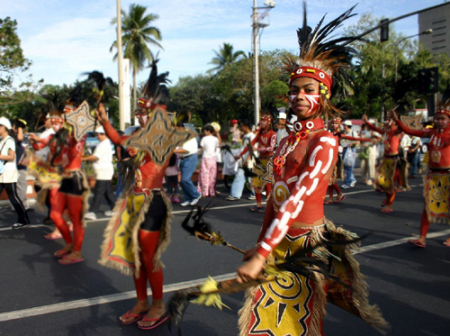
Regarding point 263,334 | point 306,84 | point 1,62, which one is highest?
point 1,62

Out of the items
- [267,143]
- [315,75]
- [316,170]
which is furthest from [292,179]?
[267,143]

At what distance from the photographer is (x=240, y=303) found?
412 cm

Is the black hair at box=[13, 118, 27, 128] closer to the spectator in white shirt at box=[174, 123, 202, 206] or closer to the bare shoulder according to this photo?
the spectator in white shirt at box=[174, 123, 202, 206]

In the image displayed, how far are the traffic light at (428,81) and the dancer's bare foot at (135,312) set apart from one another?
11.6 metres

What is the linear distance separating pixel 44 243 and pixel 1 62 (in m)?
4.23

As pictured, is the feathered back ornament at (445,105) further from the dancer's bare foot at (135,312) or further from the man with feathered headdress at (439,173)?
the dancer's bare foot at (135,312)

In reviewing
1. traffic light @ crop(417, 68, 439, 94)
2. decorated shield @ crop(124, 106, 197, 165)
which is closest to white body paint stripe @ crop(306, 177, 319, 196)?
decorated shield @ crop(124, 106, 197, 165)

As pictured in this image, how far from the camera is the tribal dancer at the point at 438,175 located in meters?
5.70

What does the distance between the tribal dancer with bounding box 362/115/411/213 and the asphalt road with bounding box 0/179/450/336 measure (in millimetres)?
951

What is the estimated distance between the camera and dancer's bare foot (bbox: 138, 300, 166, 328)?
357 cm

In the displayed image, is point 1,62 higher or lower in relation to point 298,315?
higher

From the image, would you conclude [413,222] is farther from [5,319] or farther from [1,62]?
[1,62]

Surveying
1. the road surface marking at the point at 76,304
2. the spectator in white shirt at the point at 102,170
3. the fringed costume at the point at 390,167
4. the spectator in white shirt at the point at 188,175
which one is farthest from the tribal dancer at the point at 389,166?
the spectator in white shirt at the point at 102,170

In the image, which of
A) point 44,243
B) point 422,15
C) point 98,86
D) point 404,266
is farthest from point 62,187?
point 422,15
